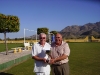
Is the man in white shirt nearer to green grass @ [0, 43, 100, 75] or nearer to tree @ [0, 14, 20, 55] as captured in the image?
green grass @ [0, 43, 100, 75]

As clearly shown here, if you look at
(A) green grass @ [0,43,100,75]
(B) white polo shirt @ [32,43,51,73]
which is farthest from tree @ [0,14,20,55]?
(B) white polo shirt @ [32,43,51,73]

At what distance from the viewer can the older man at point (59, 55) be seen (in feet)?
15.3

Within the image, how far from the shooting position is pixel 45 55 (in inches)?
186

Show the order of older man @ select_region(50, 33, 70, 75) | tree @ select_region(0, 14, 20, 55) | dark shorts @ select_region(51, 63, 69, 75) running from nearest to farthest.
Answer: older man @ select_region(50, 33, 70, 75)
dark shorts @ select_region(51, 63, 69, 75)
tree @ select_region(0, 14, 20, 55)

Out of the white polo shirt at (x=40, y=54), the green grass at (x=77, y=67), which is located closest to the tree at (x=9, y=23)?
Result: the green grass at (x=77, y=67)

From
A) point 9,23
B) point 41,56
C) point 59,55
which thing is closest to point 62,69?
point 59,55

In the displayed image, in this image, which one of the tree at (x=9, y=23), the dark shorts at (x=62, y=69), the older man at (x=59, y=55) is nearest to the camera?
the older man at (x=59, y=55)

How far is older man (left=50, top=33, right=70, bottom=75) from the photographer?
466 cm

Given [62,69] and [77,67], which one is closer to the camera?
[62,69]

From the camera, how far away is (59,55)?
15.4 feet

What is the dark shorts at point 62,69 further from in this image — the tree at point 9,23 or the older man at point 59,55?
the tree at point 9,23

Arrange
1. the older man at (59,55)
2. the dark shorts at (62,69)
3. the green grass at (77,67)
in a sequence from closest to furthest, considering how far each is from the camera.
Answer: the older man at (59,55) < the dark shorts at (62,69) < the green grass at (77,67)

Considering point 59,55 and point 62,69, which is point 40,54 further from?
point 62,69

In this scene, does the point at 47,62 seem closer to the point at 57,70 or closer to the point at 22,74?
the point at 57,70
